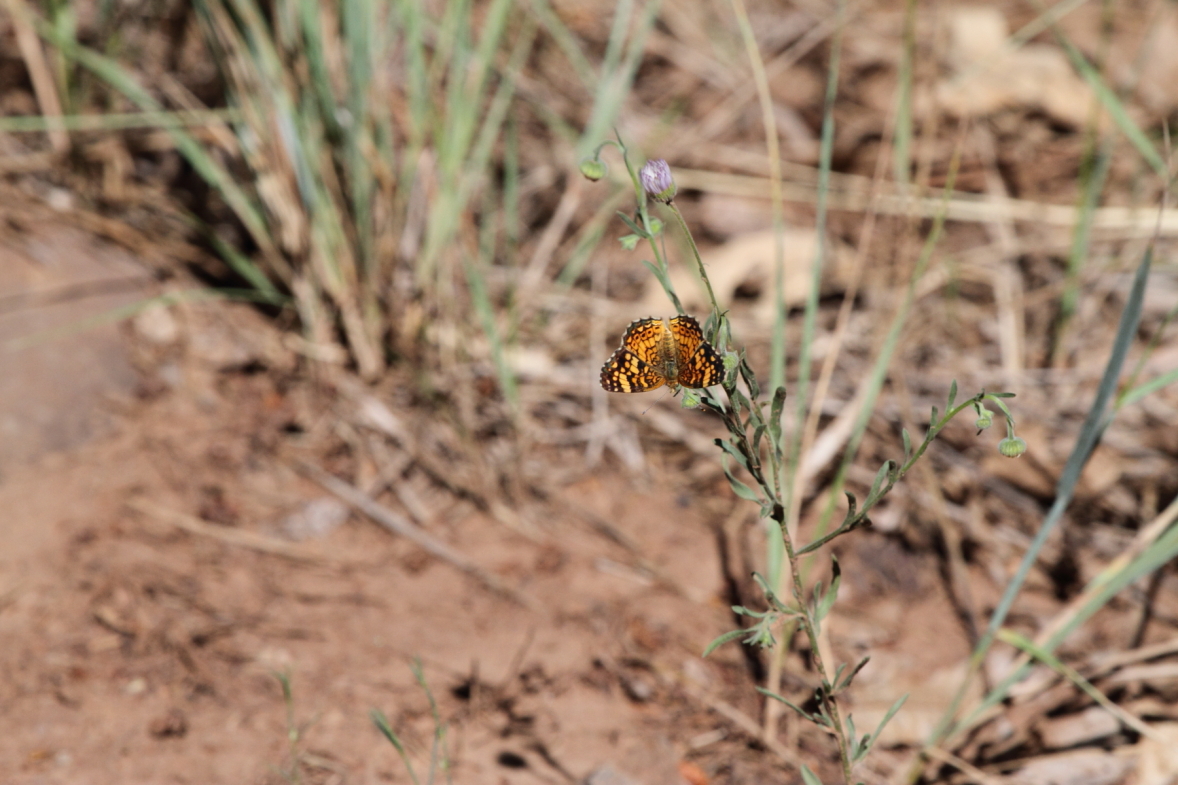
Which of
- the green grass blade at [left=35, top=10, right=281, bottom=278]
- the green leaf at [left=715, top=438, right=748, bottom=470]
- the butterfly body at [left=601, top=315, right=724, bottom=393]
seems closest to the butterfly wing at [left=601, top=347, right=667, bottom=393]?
the butterfly body at [left=601, top=315, right=724, bottom=393]

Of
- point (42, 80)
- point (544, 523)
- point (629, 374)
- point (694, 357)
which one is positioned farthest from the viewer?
point (42, 80)

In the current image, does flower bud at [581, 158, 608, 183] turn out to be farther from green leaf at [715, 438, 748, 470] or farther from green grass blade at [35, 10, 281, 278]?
green grass blade at [35, 10, 281, 278]

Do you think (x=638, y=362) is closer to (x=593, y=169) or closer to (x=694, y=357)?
(x=694, y=357)

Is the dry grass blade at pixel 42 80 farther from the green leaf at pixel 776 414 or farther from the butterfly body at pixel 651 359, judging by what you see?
the green leaf at pixel 776 414

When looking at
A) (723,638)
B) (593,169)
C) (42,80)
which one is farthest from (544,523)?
(42,80)

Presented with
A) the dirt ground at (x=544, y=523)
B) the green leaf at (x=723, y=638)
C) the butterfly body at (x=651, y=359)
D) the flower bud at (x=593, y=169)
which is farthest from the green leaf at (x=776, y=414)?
the dirt ground at (x=544, y=523)

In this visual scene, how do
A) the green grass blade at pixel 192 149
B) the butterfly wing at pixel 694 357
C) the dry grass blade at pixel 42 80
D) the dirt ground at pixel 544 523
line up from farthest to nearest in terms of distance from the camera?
the dry grass blade at pixel 42 80
the green grass blade at pixel 192 149
the dirt ground at pixel 544 523
the butterfly wing at pixel 694 357
